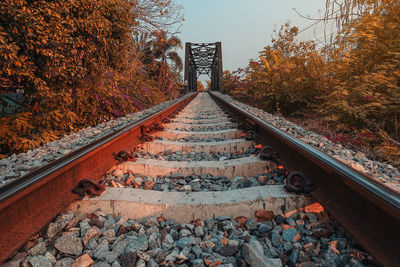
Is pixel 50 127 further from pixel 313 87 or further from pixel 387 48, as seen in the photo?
pixel 387 48

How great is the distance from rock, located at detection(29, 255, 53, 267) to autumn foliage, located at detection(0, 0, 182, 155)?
330 centimetres

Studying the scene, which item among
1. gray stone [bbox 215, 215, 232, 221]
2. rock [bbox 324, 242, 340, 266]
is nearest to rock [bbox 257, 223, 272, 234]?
gray stone [bbox 215, 215, 232, 221]

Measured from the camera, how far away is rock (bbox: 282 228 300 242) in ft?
3.66

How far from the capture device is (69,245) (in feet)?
3.51

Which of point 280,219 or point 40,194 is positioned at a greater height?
point 40,194

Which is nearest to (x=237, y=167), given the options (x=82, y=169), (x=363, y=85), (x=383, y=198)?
(x=383, y=198)

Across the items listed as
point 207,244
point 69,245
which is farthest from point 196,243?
point 69,245

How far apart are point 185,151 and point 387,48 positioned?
3.42 m

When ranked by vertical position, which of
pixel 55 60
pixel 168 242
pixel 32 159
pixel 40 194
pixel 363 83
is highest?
pixel 55 60

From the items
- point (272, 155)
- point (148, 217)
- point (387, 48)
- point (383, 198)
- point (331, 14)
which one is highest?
point (331, 14)

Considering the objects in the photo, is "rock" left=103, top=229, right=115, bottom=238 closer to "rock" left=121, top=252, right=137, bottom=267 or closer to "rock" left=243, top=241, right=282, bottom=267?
"rock" left=121, top=252, right=137, bottom=267

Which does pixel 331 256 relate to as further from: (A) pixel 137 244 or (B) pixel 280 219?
(A) pixel 137 244

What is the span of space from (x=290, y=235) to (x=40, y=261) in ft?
3.82

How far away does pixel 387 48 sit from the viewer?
3.34m
